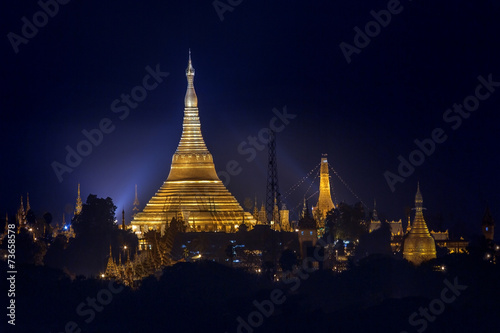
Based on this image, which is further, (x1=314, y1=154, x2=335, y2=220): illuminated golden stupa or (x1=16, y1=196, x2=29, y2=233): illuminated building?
(x1=314, y1=154, x2=335, y2=220): illuminated golden stupa

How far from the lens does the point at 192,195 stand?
158375mm

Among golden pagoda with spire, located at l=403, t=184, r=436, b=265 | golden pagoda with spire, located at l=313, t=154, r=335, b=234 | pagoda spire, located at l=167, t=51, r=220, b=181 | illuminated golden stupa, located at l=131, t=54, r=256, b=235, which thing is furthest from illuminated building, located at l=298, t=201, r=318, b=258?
golden pagoda with spire, located at l=313, t=154, r=335, b=234

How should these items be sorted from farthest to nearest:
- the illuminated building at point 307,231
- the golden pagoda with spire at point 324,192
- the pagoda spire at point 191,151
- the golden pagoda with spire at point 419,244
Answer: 1. the golden pagoda with spire at point 324,192
2. the pagoda spire at point 191,151
3. the illuminated building at point 307,231
4. the golden pagoda with spire at point 419,244

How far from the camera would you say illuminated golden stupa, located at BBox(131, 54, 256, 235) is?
156000 millimetres

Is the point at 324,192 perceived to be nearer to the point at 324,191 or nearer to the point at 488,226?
the point at 324,191

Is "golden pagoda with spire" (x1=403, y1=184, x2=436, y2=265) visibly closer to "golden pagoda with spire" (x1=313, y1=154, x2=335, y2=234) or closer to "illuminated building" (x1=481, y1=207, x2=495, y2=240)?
"illuminated building" (x1=481, y1=207, x2=495, y2=240)

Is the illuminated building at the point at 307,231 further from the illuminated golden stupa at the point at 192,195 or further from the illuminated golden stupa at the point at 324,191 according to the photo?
the illuminated golden stupa at the point at 324,191

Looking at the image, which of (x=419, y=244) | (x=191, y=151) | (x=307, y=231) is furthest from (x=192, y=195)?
(x=419, y=244)

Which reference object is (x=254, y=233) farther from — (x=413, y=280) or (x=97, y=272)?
(x=413, y=280)

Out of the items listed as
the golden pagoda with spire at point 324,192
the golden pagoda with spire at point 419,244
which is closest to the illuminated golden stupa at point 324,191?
the golden pagoda with spire at point 324,192

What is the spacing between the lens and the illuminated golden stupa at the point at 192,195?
512 feet

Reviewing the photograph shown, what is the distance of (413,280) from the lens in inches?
4847

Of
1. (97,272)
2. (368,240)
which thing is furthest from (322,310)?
(368,240)

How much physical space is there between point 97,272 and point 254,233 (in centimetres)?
1336
